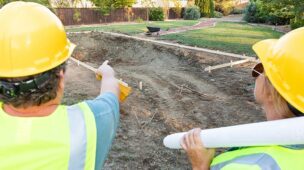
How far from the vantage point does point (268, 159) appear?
1.38 metres

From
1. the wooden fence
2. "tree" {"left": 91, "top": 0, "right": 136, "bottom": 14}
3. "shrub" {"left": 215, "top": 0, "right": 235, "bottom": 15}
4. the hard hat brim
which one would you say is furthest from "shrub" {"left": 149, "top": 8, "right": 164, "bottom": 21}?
the hard hat brim

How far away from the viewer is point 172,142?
1886 mm

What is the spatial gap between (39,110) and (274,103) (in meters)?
1.05

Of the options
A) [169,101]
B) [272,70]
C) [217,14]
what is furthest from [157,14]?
[272,70]

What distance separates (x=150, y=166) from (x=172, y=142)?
3128 millimetres

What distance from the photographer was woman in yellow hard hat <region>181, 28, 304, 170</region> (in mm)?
1398

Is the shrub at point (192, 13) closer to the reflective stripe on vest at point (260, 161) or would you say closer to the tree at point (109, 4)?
the tree at point (109, 4)

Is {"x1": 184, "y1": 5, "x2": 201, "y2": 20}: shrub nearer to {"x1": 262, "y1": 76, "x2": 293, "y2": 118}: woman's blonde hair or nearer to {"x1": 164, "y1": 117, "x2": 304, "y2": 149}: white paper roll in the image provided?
{"x1": 262, "y1": 76, "x2": 293, "y2": 118}: woman's blonde hair

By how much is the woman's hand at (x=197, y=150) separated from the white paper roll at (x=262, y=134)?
0.07m


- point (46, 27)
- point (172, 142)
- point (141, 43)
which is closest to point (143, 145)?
point (172, 142)

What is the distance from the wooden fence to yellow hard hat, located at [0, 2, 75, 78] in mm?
23933

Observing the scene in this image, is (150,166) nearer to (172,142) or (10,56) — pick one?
(172,142)

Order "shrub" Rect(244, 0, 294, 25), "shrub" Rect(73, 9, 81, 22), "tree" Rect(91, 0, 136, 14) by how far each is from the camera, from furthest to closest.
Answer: "shrub" Rect(244, 0, 294, 25)
"tree" Rect(91, 0, 136, 14)
"shrub" Rect(73, 9, 81, 22)

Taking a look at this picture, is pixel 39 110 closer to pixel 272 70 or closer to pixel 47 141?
pixel 47 141
